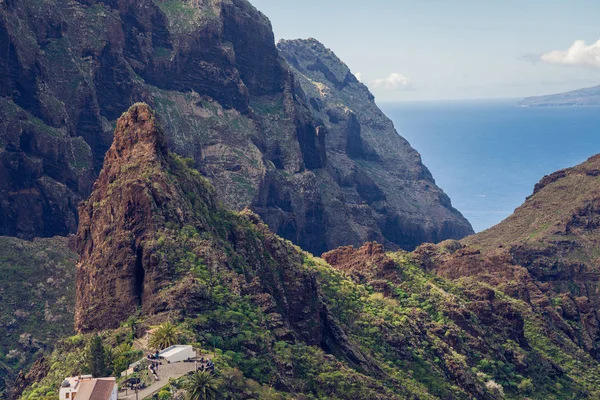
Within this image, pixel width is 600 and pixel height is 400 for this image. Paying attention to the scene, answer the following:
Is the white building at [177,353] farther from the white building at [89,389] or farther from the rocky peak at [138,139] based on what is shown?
the rocky peak at [138,139]

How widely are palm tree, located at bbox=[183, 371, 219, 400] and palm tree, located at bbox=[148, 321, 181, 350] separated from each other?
996 cm

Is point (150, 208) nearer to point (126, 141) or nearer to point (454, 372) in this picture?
point (126, 141)

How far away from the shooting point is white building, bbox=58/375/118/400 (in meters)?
90.9

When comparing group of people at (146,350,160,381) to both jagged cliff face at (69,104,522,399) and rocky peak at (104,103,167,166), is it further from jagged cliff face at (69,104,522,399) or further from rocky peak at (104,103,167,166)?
rocky peak at (104,103,167,166)

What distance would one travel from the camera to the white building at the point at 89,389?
90938 millimetres

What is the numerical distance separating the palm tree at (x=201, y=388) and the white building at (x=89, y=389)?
18.9 ft

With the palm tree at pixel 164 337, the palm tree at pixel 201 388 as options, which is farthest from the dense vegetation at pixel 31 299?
the palm tree at pixel 201 388

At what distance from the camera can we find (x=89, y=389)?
3602 inches

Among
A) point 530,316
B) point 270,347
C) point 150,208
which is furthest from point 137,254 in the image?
point 530,316

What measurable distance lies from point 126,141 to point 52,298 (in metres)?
50.9

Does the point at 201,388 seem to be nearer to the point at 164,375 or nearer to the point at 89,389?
the point at 164,375

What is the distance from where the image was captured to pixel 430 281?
182 m

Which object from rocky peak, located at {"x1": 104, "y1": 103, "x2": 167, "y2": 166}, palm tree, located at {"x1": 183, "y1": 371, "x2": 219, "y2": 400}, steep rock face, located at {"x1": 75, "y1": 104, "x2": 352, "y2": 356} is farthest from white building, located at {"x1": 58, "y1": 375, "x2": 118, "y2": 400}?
rocky peak, located at {"x1": 104, "y1": 103, "x2": 167, "y2": 166}

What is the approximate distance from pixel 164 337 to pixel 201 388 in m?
12.3
